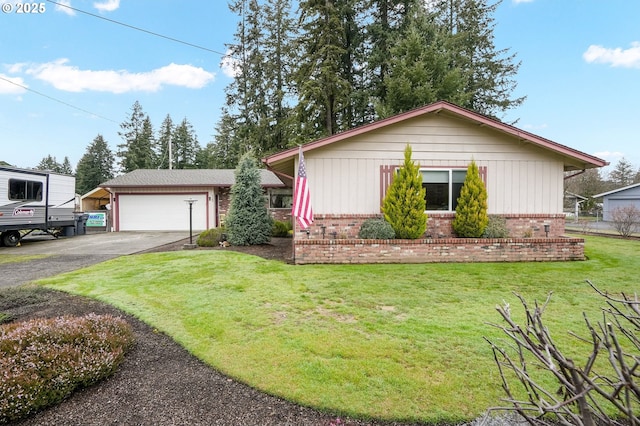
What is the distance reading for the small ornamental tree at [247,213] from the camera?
442 inches

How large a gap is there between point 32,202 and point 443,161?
16.0 meters

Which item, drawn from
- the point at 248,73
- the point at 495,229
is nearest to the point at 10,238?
the point at 495,229

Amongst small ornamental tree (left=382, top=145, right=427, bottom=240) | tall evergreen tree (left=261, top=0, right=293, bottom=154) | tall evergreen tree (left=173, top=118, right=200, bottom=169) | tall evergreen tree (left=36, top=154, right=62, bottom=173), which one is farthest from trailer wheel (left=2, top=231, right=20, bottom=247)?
tall evergreen tree (left=36, top=154, right=62, bottom=173)

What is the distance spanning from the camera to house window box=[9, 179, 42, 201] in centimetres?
1225

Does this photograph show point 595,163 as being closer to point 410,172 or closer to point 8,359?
point 410,172

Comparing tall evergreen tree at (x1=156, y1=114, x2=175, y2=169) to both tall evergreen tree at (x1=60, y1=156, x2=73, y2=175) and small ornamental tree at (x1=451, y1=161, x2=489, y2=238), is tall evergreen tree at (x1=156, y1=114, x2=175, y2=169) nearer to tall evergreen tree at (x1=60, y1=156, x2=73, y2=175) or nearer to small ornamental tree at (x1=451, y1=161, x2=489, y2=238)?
tall evergreen tree at (x1=60, y1=156, x2=73, y2=175)

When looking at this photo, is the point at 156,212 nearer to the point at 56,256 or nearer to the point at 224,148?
the point at 56,256

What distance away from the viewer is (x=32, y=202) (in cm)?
1309

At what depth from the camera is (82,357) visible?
2.92 m

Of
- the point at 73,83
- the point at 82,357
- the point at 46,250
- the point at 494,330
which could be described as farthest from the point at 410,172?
the point at 73,83

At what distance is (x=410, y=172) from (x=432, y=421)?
657 centimetres

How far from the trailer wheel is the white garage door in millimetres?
Answer: 5317

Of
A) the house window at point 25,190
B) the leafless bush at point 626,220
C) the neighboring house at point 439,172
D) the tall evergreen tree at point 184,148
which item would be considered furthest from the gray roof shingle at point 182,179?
the tall evergreen tree at point 184,148

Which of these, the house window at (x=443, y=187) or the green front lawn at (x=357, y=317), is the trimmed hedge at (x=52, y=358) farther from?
the house window at (x=443, y=187)
